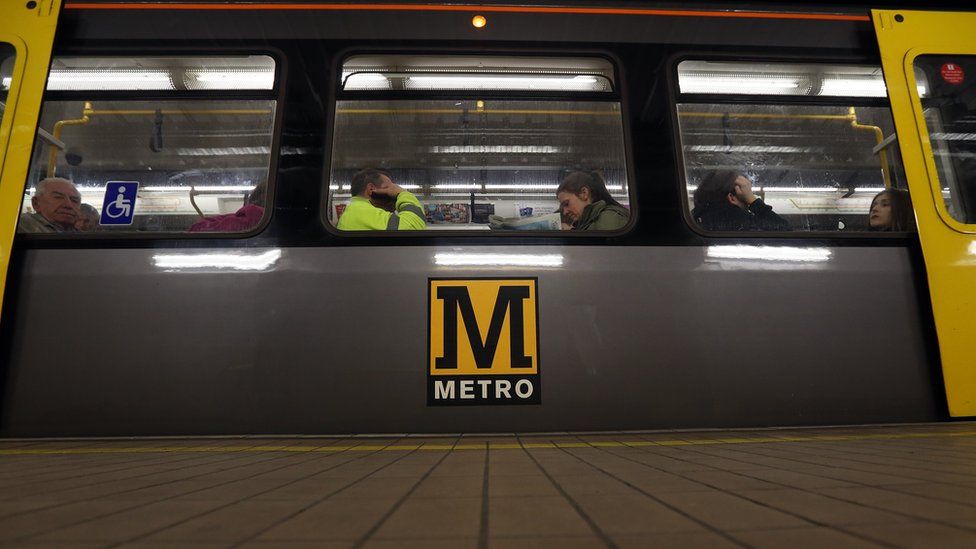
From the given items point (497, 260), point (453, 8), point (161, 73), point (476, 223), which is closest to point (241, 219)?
point (161, 73)

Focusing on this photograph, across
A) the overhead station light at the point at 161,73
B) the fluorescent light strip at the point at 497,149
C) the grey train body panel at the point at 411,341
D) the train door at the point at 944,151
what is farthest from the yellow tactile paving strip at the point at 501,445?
the overhead station light at the point at 161,73

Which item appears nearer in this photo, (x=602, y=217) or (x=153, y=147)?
(x=602, y=217)

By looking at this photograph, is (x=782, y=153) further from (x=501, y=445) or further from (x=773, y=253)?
(x=501, y=445)

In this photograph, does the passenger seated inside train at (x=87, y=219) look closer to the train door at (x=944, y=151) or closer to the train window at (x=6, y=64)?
the train window at (x=6, y=64)

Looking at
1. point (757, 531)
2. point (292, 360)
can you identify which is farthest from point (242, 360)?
point (757, 531)

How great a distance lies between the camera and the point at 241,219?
8.68 feet

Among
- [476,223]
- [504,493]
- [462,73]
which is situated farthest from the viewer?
[476,223]

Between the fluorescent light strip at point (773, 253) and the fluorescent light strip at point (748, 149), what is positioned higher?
the fluorescent light strip at point (748, 149)

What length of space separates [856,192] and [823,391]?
1.30m

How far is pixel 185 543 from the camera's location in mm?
951

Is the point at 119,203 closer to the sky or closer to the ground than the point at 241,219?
closer to the sky

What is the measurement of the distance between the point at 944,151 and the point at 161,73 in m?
4.50

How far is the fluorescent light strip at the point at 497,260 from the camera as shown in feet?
8.47

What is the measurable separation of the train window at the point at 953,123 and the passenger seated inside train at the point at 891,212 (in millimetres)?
208
